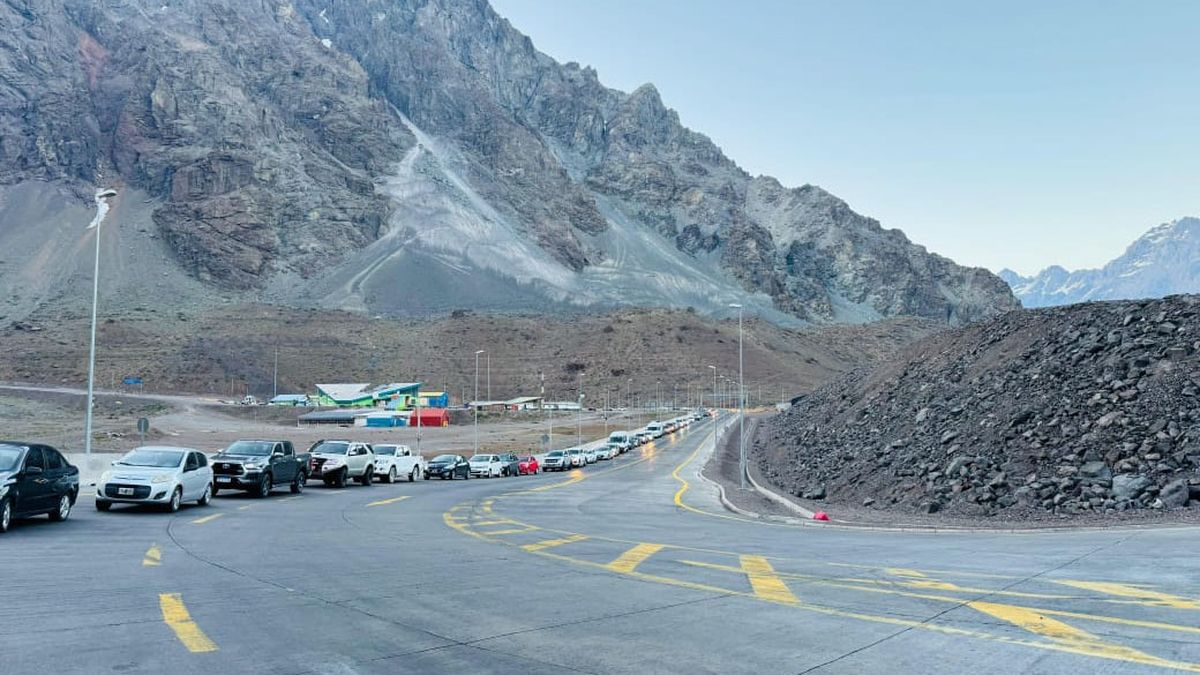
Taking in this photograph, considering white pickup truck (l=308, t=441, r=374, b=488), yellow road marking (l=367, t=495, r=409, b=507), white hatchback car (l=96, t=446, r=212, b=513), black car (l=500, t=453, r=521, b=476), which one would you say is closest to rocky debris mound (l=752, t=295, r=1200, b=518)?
yellow road marking (l=367, t=495, r=409, b=507)

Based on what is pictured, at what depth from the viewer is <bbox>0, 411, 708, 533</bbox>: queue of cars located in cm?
1739

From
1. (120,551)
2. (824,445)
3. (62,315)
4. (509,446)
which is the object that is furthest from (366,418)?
(120,551)

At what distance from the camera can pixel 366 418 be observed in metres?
110

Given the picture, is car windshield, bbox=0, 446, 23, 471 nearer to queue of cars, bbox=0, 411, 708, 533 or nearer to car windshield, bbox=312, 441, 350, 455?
queue of cars, bbox=0, 411, 708, 533

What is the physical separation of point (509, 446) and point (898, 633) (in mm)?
76303

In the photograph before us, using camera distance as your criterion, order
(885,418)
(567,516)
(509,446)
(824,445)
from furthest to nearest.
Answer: (509,446) < (824,445) < (885,418) < (567,516)

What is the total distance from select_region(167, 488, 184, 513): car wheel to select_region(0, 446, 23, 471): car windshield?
15.6 ft

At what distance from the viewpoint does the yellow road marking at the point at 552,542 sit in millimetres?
16175

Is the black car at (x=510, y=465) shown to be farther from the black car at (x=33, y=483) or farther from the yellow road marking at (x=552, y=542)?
the yellow road marking at (x=552, y=542)

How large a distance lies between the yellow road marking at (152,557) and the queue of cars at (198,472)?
3.90m

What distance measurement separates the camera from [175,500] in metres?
22.1

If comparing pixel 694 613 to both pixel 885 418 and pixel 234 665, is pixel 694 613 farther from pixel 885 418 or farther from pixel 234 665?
pixel 885 418

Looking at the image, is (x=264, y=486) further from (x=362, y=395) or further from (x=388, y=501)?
(x=362, y=395)

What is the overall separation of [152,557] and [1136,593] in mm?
13365
